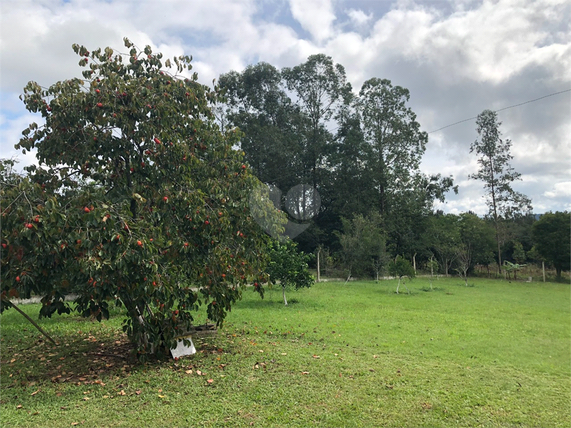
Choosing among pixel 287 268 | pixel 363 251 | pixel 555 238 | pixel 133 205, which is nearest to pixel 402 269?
pixel 363 251

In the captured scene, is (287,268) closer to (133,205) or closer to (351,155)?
(133,205)

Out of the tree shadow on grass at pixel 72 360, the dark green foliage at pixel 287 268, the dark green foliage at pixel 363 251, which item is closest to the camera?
the tree shadow on grass at pixel 72 360

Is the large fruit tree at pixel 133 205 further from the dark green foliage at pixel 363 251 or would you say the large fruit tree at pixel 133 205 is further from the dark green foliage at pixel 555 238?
the dark green foliage at pixel 555 238

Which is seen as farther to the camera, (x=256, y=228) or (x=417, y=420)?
(x=256, y=228)

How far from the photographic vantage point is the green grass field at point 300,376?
3.56 meters

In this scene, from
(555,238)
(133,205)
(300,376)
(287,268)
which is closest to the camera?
(300,376)

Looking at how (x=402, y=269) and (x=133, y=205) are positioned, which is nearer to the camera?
(x=133, y=205)

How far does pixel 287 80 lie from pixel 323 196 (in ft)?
30.5

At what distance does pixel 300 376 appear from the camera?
4.57m

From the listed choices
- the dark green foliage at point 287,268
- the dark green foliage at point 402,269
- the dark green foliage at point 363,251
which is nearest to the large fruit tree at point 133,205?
the dark green foliage at point 287,268

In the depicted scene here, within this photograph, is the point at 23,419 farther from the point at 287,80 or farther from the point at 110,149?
the point at 287,80

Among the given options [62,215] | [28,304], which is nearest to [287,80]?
[28,304]

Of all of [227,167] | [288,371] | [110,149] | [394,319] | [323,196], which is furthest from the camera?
[323,196]

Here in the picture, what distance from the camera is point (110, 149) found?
505cm
